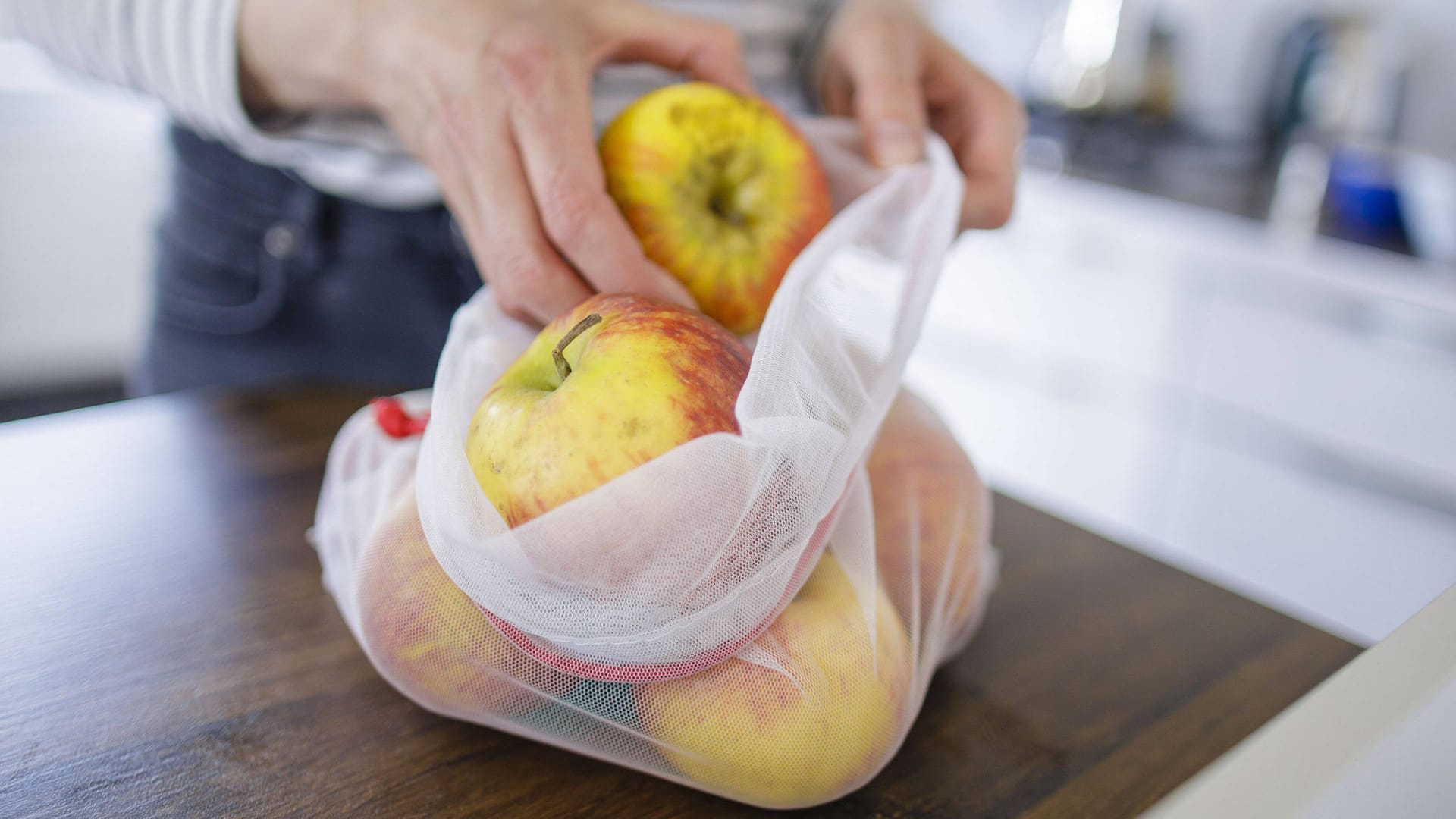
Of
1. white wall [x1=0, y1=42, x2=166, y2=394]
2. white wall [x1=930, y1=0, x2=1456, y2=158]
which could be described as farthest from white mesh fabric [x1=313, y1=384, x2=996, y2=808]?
white wall [x1=0, y1=42, x2=166, y2=394]

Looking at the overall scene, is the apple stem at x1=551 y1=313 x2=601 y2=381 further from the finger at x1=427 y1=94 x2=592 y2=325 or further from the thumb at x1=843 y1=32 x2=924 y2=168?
the thumb at x1=843 y1=32 x2=924 y2=168

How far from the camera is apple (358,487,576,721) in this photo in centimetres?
35

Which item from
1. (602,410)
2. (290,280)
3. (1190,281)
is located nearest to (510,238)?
(602,410)

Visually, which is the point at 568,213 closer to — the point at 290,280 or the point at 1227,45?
the point at 290,280

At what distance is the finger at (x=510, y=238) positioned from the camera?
44 cm

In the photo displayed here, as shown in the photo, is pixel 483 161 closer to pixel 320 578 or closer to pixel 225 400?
pixel 320 578

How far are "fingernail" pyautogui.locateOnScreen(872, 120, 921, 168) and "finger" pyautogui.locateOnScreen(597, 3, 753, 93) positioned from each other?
0.07 meters

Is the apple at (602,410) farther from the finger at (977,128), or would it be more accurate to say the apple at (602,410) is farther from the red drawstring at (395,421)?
the finger at (977,128)

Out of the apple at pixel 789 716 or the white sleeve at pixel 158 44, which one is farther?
the white sleeve at pixel 158 44

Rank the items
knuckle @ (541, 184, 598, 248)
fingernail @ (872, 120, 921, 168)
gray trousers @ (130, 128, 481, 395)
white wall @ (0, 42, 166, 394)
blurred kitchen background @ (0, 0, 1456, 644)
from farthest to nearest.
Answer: white wall @ (0, 42, 166, 394) < blurred kitchen background @ (0, 0, 1456, 644) < gray trousers @ (130, 128, 481, 395) < fingernail @ (872, 120, 921, 168) < knuckle @ (541, 184, 598, 248)

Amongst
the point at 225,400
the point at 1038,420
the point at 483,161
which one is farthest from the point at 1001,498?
the point at 1038,420

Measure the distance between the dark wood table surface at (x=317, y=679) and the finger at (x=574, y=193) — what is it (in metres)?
0.19

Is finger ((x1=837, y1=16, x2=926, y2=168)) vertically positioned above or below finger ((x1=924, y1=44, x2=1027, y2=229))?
above

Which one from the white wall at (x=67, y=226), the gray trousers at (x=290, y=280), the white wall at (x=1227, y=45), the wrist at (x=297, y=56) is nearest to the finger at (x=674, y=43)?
the wrist at (x=297, y=56)
